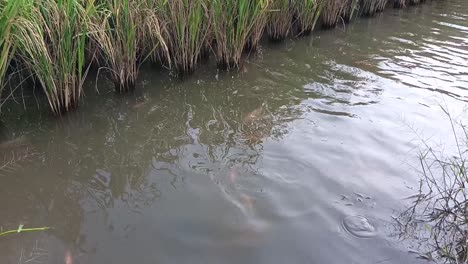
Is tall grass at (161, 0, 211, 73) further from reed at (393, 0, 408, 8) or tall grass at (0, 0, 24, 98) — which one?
reed at (393, 0, 408, 8)

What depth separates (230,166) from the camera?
3105 millimetres

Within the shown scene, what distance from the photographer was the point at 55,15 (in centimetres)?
327

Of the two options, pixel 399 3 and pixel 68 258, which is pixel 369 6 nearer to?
pixel 399 3

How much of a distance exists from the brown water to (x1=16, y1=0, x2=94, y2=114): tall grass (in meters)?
0.36

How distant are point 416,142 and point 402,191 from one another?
794 millimetres

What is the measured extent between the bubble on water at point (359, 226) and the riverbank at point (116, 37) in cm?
238

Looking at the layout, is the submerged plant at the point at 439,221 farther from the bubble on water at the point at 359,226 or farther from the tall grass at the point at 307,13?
the tall grass at the point at 307,13

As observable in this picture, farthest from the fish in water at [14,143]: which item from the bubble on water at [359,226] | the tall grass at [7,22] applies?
the bubble on water at [359,226]

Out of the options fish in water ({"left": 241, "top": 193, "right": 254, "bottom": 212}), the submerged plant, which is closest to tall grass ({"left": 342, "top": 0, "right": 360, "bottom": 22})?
the submerged plant

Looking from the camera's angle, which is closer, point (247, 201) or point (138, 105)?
point (247, 201)

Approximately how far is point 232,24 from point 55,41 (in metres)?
1.92

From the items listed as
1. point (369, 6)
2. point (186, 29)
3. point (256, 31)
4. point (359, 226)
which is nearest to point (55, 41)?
point (186, 29)

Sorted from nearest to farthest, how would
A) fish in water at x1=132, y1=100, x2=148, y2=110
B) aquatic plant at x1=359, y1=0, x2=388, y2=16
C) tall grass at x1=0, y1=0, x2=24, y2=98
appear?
tall grass at x1=0, y1=0, x2=24, y2=98
fish in water at x1=132, y1=100, x2=148, y2=110
aquatic plant at x1=359, y1=0, x2=388, y2=16

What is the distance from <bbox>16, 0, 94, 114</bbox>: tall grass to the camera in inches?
122
